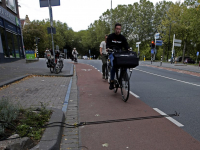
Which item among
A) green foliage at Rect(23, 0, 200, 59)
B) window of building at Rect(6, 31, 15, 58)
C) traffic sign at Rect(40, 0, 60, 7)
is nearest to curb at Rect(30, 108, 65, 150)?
traffic sign at Rect(40, 0, 60, 7)

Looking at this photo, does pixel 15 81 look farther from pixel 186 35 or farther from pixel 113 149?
pixel 186 35

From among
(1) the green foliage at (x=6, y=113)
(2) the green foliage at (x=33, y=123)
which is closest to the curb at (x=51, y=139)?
(2) the green foliage at (x=33, y=123)

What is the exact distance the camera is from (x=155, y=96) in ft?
16.6

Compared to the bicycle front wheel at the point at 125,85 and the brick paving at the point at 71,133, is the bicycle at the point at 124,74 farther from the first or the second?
the brick paving at the point at 71,133

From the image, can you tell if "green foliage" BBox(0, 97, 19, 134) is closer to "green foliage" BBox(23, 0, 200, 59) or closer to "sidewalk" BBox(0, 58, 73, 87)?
"sidewalk" BBox(0, 58, 73, 87)

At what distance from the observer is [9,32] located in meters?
17.8

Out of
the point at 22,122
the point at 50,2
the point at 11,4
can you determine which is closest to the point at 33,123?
the point at 22,122

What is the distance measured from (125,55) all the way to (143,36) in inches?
1792

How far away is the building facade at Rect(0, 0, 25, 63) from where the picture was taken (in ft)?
51.5

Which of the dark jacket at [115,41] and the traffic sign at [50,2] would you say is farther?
the traffic sign at [50,2]

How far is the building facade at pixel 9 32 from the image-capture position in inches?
619

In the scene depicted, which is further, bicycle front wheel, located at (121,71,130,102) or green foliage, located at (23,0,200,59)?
green foliage, located at (23,0,200,59)

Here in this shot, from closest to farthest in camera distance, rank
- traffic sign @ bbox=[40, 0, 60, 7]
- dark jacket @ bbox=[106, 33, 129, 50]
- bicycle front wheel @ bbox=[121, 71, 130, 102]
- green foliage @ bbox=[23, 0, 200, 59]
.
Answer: bicycle front wheel @ bbox=[121, 71, 130, 102], dark jacket @ bbox=[106, 33, 129, 50], traffic sign @ bbox=[40, 0, 60, 7], green foliage @ bbox=[23, 0, 200, 59]

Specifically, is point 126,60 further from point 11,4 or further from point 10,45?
point 11,4
